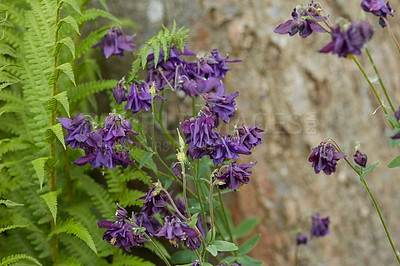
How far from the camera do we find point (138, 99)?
207cm

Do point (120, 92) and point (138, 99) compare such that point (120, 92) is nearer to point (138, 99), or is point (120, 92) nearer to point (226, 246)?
point (138, 99)

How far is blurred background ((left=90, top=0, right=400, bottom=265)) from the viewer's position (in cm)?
320

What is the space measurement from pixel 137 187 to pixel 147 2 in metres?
1.27

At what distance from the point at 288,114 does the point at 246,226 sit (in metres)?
0.88

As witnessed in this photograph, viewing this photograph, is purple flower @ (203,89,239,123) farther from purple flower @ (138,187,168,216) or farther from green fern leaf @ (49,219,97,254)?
green fern leaf @ (49,219,97,254)

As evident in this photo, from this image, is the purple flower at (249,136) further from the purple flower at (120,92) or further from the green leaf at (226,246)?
the purple flower at (120,92)

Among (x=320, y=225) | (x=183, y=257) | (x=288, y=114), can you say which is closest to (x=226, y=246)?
(x=183, y=257)

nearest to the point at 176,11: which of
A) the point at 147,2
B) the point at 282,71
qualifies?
the point at 147,2

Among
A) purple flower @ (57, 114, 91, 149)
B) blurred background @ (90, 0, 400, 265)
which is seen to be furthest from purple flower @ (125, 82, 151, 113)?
blurred background @ (90, 0, 400, 265)

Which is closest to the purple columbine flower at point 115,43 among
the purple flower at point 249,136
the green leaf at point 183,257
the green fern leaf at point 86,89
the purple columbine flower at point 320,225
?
the green fern leaf at point 86,89

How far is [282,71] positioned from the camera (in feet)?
10.9

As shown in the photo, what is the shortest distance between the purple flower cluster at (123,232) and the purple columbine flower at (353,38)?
1060mm

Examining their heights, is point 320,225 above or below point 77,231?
below

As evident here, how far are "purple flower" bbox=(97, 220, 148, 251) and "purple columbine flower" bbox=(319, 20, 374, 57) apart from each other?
107cm
